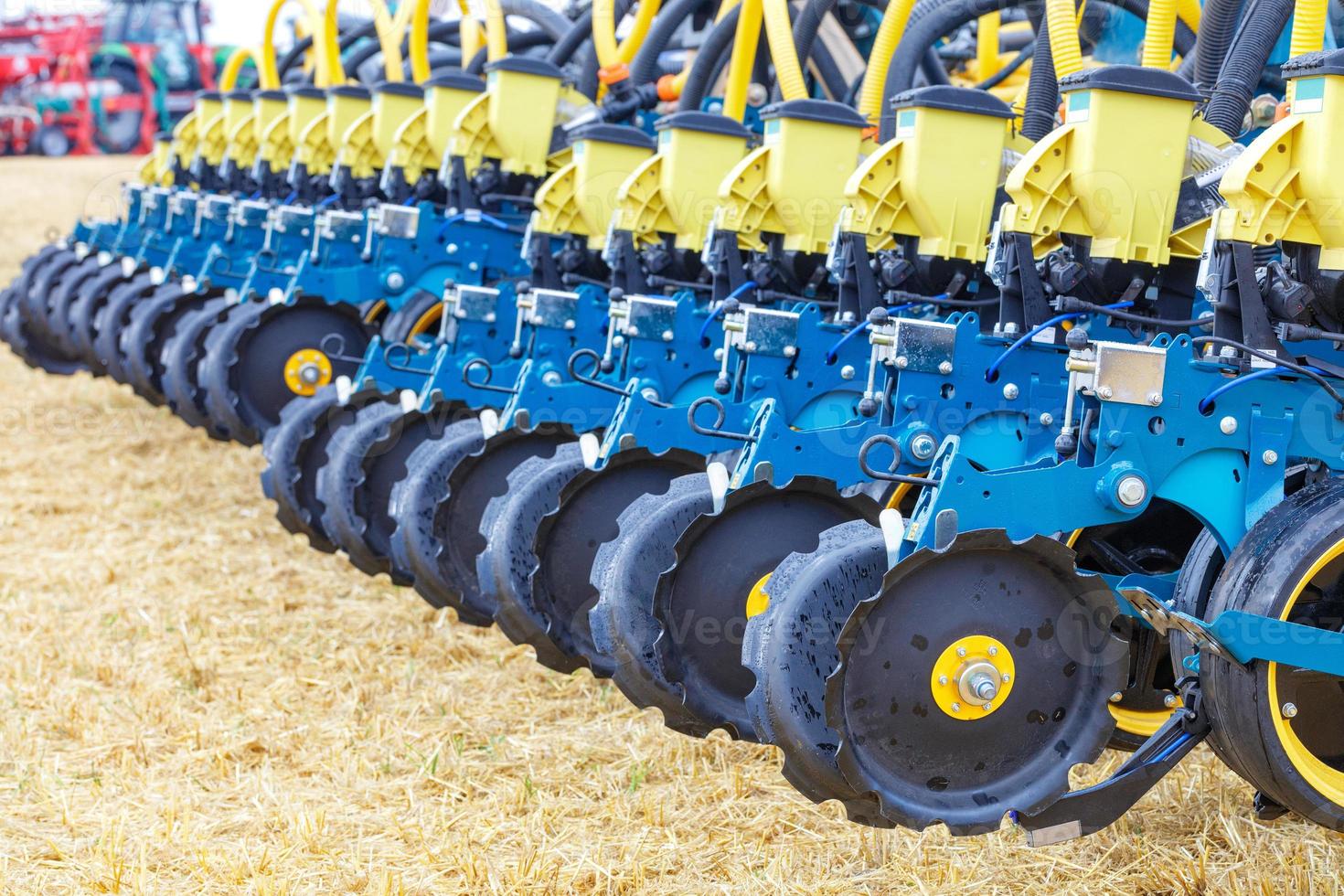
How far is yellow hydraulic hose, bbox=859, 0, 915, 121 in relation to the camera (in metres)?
4.91

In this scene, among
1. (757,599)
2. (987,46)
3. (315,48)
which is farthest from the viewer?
(315,48)

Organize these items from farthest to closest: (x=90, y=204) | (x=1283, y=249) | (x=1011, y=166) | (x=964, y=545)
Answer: (x=90, y=204)
(x=1011, y=166)
(x=1283, y=249)
(x=964, y=545)

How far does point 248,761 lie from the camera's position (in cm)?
398

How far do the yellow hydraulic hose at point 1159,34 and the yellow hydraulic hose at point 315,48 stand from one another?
5.74 metres

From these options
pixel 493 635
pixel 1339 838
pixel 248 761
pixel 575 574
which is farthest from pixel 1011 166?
pixel 248 761

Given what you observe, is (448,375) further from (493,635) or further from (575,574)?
(575,574)

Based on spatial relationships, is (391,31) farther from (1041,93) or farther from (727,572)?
(727,572)

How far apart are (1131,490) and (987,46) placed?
343 cm

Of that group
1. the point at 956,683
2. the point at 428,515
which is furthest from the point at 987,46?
the point at 956,683

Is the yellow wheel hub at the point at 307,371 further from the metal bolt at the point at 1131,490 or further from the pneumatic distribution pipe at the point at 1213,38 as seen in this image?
the metal bolt at the point at 1131,490

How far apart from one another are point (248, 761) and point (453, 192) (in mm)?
3410

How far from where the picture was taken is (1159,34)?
3.98 meters

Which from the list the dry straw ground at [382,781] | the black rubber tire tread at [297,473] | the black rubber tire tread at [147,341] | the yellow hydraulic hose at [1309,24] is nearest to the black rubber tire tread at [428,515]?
the dry straw ground at [382,781]

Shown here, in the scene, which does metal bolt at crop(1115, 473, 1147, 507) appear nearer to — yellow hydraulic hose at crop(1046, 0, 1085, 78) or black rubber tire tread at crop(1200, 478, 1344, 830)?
black rubber tire tread at crop(1200, 478, 1344, 830)
